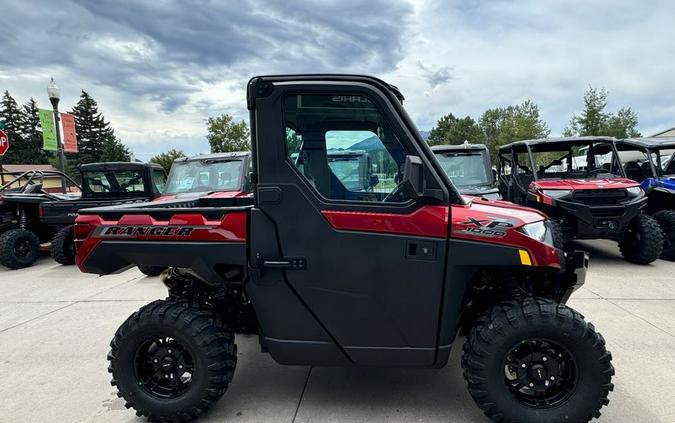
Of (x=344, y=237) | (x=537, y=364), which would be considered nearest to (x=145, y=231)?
(x=344, y=237)

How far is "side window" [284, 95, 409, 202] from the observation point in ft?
7.82

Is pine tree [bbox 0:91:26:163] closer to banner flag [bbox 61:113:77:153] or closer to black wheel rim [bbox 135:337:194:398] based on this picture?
banner flag [bbox 61:113:77:153]

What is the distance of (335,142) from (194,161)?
5.98 metres

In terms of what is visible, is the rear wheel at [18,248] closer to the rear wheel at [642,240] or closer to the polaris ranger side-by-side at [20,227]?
the polaris ranger side-by-side at [20,227]

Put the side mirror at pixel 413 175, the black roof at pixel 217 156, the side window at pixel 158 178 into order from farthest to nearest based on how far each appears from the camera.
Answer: the side window at pixel 158 178 < the black roof at pixel 217 156 < the side mirror at pixel 413 175

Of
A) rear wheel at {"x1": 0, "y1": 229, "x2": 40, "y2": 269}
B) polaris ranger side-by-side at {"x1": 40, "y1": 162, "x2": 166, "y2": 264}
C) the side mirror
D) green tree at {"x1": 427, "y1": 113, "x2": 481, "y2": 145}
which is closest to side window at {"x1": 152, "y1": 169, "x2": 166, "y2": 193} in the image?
polaris ranger side-by-side at {"x1": 40, "y1": 162, "x2": 166, "y2": 264}

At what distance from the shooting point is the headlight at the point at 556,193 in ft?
21.1

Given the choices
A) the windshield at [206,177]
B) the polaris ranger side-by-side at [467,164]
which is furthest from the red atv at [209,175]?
the polaris ranger side-by-side at [467,164]

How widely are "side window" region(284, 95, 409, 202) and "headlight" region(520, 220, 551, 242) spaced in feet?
2.49

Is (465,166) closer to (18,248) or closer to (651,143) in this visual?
(651,143)

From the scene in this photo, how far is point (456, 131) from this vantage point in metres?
59.9

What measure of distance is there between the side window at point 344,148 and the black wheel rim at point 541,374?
121cm

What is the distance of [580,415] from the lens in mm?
2301

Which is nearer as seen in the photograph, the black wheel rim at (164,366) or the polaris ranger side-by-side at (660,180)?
the black wheel rim at (164,366)
